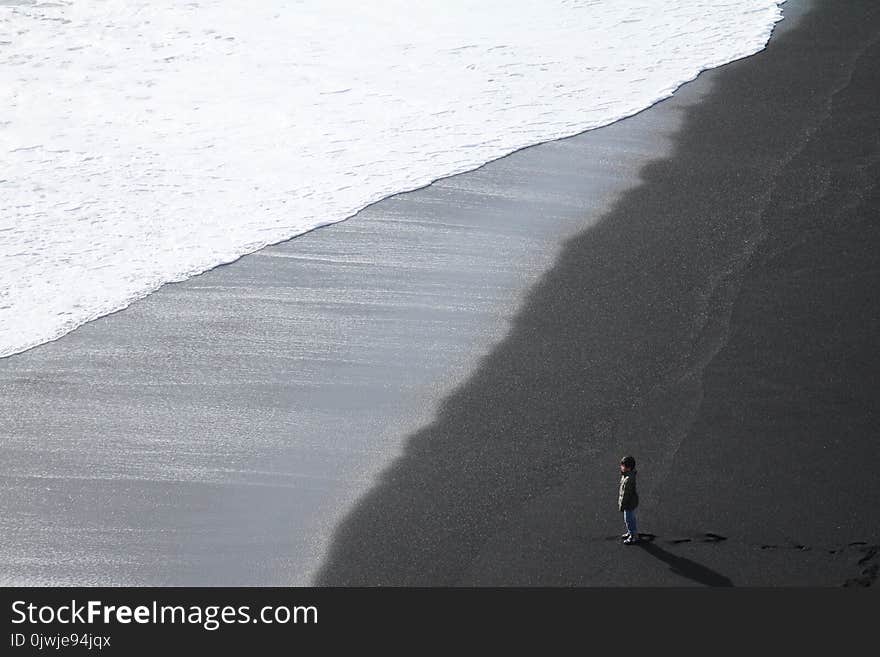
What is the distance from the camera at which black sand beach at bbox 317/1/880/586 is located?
26.5 feet

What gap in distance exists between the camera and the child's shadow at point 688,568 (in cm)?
772

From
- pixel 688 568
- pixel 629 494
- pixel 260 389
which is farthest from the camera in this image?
pixel 260 389

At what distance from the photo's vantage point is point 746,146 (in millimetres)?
14891

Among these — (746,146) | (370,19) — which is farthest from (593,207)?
(370,19)

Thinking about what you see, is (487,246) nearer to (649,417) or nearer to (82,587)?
(649,417)

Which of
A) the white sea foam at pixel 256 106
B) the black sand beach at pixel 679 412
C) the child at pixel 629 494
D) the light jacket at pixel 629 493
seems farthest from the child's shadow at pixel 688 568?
the white sea foam at pixel 256 106

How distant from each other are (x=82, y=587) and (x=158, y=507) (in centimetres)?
98

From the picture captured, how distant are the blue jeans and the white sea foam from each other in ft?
19.6

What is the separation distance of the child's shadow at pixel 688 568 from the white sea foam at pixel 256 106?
6.16 metres

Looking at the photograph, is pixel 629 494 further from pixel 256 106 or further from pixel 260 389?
pixel 256 106

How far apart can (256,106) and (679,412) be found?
33.7 ft

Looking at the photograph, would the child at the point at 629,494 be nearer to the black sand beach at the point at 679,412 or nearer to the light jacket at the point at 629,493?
the light jacket at the point at 629,493

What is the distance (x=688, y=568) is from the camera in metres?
7.86

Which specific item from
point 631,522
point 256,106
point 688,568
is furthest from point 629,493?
point 256,106
